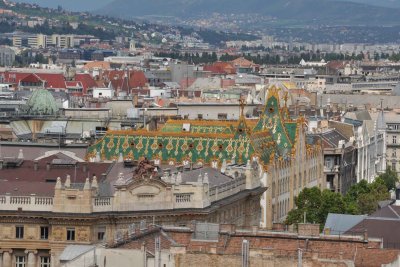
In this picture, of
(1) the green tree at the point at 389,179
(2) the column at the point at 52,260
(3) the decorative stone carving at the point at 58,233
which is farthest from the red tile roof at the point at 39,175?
(1) the green tree at the point at 389,179

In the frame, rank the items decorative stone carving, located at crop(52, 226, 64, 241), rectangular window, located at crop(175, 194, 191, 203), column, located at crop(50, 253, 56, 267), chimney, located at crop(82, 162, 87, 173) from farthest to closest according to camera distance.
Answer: chimney, located at crop(82, 162, 87, 173) < rectangular window, located at crop(175, 194, 191, 203) < decorative stone carving, located at crop(52, 226, 64, 241) < column, located at crop(50, 253, 56, 267)

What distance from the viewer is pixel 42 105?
447 feet

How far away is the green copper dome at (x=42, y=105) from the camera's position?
133375 millimetres

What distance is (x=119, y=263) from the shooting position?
53562 mm

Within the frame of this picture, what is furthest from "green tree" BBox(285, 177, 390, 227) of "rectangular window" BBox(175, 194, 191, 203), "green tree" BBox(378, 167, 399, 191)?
"rectangular window" BBox(175, 194, 191, 203)

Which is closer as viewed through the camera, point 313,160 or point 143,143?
point 143,143

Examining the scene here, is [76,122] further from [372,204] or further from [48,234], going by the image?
[48,234]

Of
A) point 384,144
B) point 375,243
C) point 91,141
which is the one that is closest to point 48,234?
point 375,243

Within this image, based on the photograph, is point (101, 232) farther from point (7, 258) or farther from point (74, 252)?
point (74, 252)

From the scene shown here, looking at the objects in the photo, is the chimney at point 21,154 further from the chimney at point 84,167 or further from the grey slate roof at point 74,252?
the grey slate roof at point 74,252

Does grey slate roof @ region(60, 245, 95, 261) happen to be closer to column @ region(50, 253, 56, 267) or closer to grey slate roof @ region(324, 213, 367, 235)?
column @ region(50, 253, 56, 267)

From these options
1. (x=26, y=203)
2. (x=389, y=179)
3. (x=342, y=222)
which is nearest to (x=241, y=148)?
(x=342, y=222)

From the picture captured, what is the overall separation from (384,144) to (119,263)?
97.5 meters

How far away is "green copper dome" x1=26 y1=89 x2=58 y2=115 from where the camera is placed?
133 m
